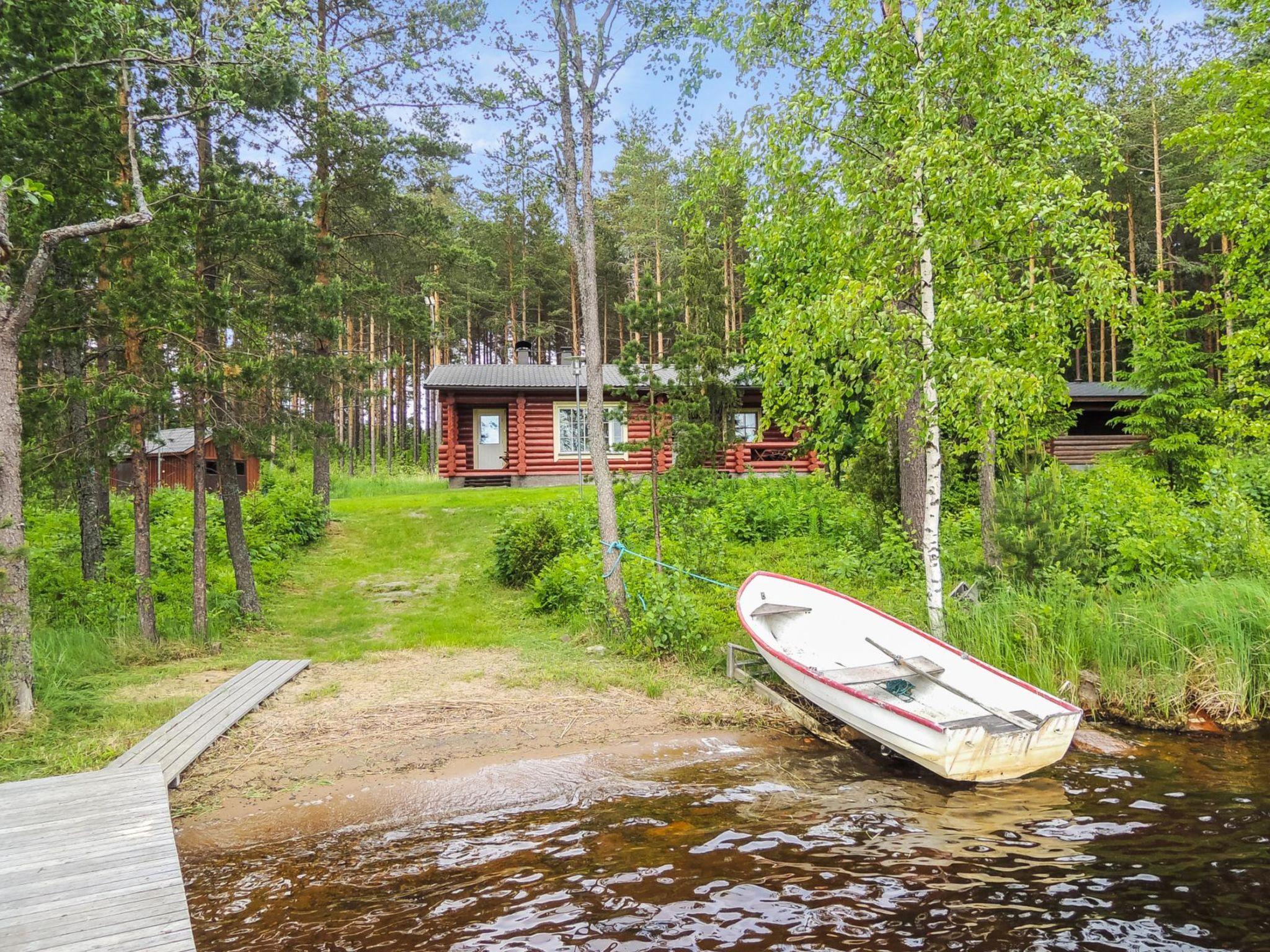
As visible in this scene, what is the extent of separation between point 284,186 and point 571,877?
1035 centimetres

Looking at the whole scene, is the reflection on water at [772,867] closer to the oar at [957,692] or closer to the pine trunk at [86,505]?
the oar at [957,692]

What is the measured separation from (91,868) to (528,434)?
1760 centimetres

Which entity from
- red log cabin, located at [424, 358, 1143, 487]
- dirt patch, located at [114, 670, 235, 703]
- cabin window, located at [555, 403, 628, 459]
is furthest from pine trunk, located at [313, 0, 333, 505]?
cabin window, located at [555, 403, 628, 459]

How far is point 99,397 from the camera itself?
7.48 metres

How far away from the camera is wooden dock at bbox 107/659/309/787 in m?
5.43

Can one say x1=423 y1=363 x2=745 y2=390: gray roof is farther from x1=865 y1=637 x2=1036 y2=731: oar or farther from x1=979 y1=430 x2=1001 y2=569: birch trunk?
x1=865 y1=637 x2=1036 y2=731: oar

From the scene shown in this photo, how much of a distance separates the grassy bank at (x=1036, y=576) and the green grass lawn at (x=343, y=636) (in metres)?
0.79

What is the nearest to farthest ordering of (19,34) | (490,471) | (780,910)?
1. (780,910)
2. (19,34)
3. (490,471)

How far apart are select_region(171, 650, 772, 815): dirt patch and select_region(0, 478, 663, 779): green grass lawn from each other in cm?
47

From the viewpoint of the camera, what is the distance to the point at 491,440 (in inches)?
842

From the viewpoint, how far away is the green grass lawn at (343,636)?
6250mm

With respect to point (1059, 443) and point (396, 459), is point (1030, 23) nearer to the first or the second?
point (1059, 443)

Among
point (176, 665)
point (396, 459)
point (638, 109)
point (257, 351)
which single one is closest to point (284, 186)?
point (257, 351)

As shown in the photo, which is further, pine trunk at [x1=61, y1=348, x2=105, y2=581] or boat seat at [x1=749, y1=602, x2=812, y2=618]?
pine trunk at [x1=61, y1=348, x2=105, y2=581]
